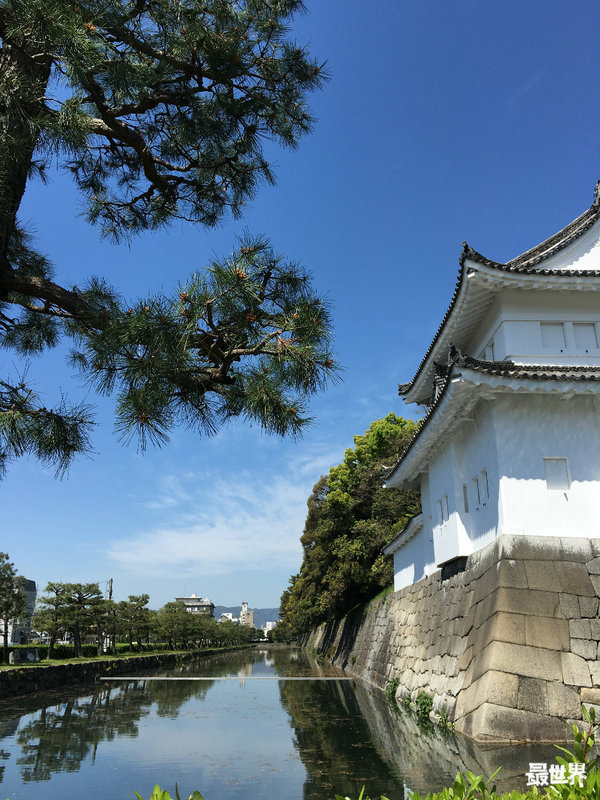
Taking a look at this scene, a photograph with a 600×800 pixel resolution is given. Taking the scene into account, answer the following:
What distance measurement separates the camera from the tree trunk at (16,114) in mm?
3453

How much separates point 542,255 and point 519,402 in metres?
3.48

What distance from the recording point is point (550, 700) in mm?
7094

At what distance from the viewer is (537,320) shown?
988cm

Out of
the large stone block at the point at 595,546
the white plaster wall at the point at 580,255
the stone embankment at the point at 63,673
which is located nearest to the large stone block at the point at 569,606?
the large stone block at the point at 595,546

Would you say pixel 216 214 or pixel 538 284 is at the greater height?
pixel 538 284

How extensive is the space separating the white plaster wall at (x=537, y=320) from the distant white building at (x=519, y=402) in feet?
0.06

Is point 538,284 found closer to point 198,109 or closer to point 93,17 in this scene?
point 198,109

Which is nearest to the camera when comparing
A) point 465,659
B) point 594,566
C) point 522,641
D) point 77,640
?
point 522,641

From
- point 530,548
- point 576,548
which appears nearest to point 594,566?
point 576,548

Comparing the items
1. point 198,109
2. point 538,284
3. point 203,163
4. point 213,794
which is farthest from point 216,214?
point 538,284

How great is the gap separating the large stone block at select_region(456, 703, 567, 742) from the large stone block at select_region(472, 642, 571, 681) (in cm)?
47

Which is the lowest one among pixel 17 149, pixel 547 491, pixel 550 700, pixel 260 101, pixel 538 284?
pixel 550 700

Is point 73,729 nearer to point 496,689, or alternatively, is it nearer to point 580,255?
point 496,689

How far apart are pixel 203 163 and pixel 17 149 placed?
199 centimetres
